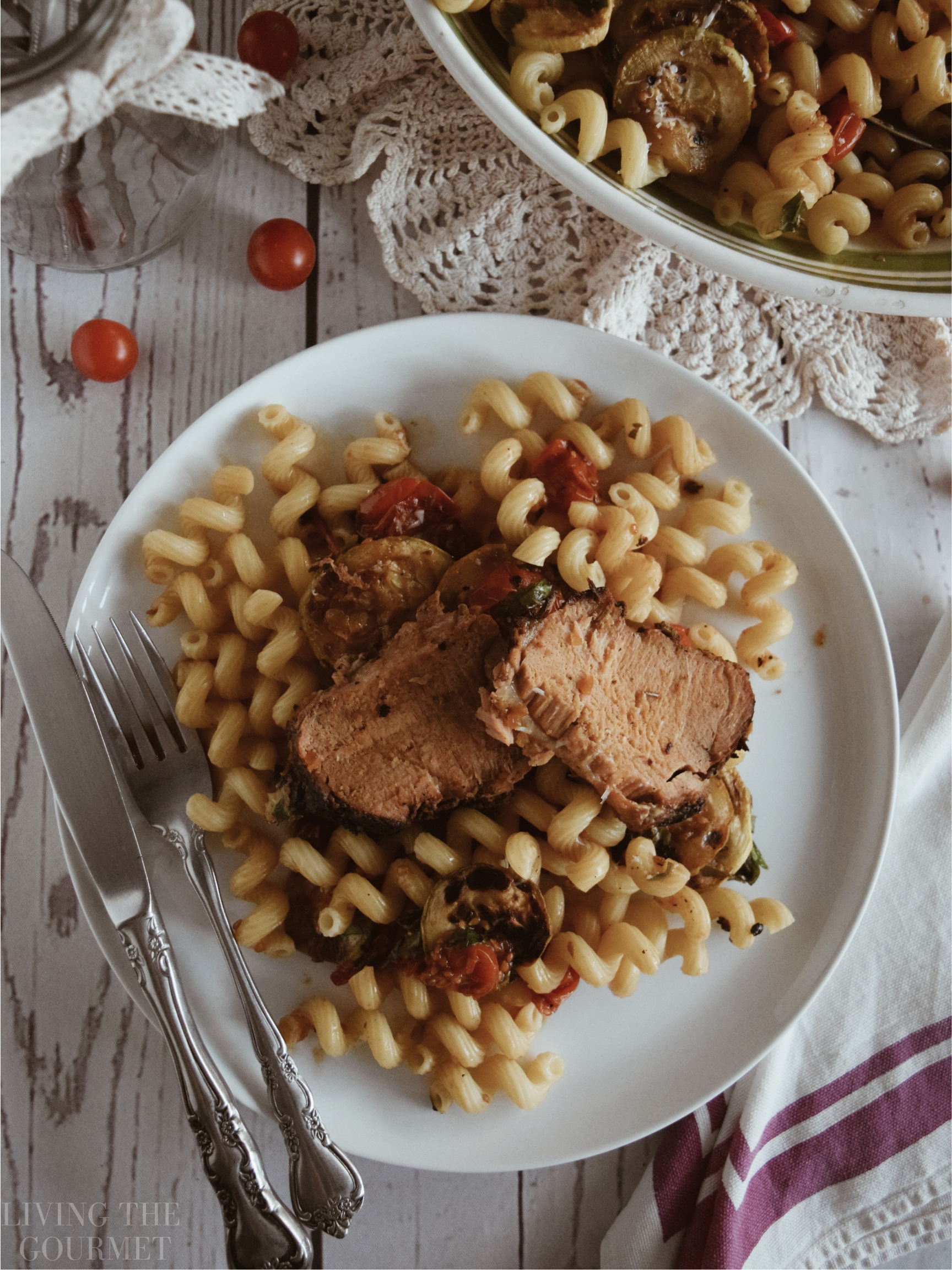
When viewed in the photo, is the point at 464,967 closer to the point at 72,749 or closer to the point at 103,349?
the point at 72,749

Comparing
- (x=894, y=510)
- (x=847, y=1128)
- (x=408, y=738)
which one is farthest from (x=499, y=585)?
(x=847, y=1128)

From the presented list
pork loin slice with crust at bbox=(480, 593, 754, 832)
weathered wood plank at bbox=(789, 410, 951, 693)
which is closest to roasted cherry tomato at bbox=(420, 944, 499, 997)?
pork loin slice with crust at bbox=(480, 593, 754, 832)

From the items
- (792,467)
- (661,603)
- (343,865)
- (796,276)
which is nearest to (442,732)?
(343,865)

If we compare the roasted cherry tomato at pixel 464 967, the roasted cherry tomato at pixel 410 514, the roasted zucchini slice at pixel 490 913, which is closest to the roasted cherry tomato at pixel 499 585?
the roasted cherry tomato at pixel 410 514

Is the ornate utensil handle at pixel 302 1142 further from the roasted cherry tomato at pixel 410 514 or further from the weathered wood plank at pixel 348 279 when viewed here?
the weathered wood plank at pixel 348 279

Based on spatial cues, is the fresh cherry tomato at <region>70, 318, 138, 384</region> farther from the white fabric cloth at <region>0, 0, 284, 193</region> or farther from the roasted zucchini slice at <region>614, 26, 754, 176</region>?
the roasted zucchini slice at <region>614, 26, 754, 176</region>
